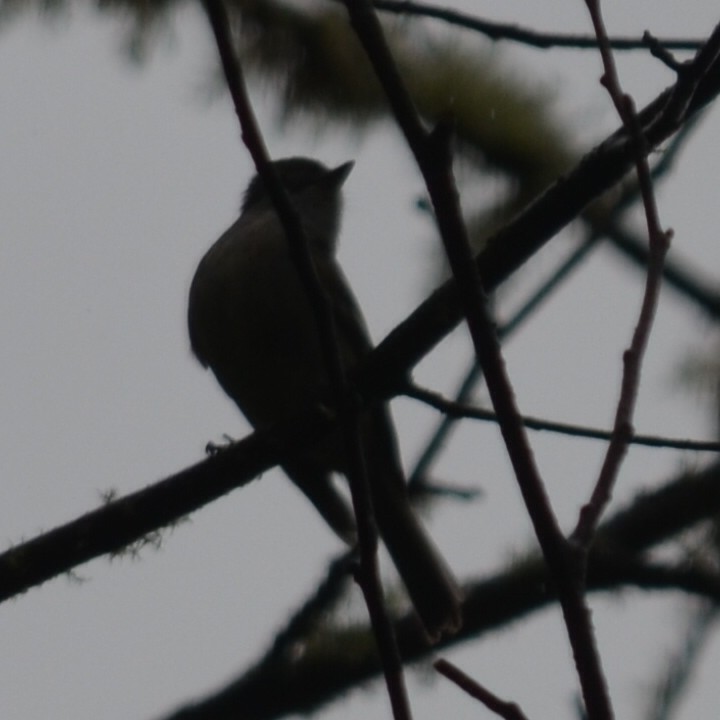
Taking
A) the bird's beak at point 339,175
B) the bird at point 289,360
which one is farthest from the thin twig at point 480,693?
the bird's beak at point 339,175

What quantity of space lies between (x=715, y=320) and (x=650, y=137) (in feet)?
6.78

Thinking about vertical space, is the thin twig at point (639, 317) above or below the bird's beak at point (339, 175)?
below

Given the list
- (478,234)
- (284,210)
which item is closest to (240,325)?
(478,234)

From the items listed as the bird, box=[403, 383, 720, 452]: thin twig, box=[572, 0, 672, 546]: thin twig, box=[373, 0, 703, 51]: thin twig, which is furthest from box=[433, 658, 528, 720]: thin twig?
the bird

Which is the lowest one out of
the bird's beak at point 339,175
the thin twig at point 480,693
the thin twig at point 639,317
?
the thin twig at point 480,693

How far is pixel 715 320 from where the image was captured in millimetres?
4109

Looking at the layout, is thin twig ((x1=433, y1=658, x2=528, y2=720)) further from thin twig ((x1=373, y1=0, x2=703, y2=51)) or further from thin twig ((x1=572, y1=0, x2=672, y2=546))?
thin twig ((x1=373, y1=0, x2=703, y2=51))

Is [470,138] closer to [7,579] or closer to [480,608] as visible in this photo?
[480,608]

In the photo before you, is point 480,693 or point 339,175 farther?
point 339,175

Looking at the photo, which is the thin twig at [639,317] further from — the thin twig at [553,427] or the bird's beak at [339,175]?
the bird's beak at [339,175]

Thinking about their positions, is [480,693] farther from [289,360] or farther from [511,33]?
[289,360]

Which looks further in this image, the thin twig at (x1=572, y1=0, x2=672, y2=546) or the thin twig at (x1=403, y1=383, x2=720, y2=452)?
the thin twig at (x1=403, y1=383, x2=720, y2=452)

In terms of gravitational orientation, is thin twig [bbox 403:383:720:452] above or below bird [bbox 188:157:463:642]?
below

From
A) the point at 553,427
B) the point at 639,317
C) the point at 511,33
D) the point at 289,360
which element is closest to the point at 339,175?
the point at 289,360
